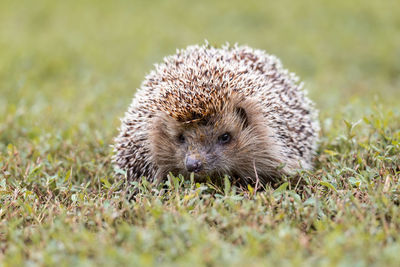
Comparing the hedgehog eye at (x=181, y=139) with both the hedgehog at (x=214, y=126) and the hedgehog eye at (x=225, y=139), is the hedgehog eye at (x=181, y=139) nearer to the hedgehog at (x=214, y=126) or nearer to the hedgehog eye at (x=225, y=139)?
the hedgehog at (x=214, y=126)

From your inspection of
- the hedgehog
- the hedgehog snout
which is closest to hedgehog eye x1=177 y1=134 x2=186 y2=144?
the hedgehog

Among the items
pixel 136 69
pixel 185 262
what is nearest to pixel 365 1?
pixel 136 69

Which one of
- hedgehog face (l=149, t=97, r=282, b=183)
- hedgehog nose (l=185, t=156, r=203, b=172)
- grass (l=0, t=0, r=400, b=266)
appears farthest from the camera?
hedgehog face (l=149, t=97, r=282, b=183)

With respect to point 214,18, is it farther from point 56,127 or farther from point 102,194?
point 102,194

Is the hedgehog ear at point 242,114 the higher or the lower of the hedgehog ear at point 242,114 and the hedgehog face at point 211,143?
the higher

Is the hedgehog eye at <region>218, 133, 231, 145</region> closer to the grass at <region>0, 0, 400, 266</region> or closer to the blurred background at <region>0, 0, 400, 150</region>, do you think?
the grass at <region>0, 0, 400, 266</region>

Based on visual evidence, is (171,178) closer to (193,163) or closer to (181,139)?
(193,163)

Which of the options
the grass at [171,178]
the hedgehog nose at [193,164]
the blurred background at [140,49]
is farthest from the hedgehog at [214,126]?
the blurred background at [140,49]

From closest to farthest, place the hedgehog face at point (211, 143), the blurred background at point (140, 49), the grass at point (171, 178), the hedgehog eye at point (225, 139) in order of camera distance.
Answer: the grass at point (171, 178) → the hedgehog face at point (211, 143) → the hedgehog eye at point (225, 139) → the blurred background at point (140, 49)
